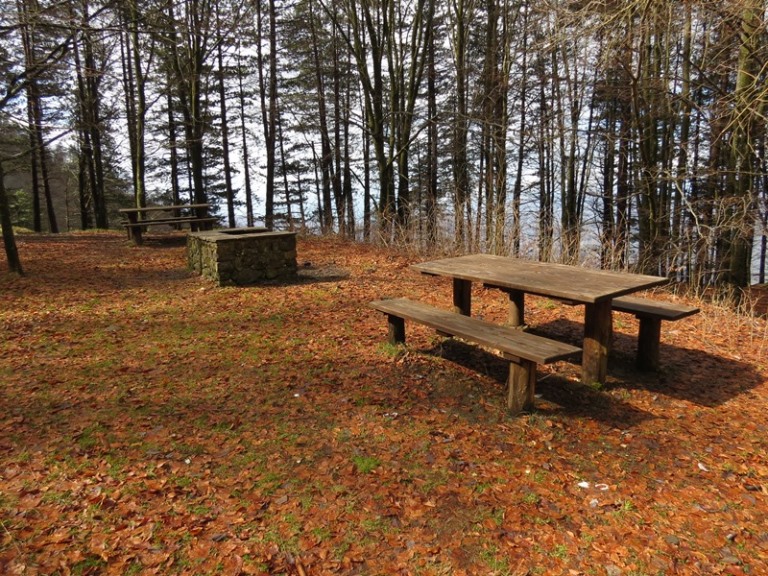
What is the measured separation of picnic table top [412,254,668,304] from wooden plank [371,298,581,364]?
13.0 inches

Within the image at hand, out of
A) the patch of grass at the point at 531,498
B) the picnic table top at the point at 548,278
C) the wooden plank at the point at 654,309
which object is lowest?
the patch of grass at the point at 531,498

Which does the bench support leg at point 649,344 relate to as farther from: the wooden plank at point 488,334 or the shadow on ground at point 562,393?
the wooden plank at point 488,334

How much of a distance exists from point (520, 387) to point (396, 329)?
1.47 meters

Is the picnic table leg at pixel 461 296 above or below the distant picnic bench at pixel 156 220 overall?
below

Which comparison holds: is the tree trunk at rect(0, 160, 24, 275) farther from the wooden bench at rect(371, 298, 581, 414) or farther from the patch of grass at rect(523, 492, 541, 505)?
the patch of grass at rect(523, 492, 541, 505)

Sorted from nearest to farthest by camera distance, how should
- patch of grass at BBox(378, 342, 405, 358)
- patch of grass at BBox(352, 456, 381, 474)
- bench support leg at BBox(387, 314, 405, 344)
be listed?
patch of grass at BBox(352, 456, 381, 474)
patch of grass at BBox(378, 342, 405, 358)
bench support leg at BBox(387, 314, 405, 344)

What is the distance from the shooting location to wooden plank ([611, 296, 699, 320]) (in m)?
3.82

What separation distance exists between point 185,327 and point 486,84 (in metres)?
9.97

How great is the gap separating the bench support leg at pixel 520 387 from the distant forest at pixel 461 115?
3.76 meters

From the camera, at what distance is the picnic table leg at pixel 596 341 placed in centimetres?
364

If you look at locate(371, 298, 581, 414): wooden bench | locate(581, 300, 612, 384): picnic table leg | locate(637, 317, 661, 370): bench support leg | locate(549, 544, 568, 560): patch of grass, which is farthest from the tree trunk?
locate(637, 317, 661, 370): bench support leg

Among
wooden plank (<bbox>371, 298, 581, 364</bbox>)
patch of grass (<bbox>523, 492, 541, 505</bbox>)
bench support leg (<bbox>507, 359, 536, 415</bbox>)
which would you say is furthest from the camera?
bench support leg (<bbox>507, 359, 536, 415</bbox>)

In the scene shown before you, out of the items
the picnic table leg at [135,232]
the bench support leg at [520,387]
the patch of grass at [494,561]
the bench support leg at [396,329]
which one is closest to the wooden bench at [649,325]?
the bench support leg at [520,387]

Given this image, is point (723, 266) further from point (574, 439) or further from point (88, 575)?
point (88, 575)
